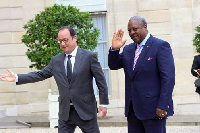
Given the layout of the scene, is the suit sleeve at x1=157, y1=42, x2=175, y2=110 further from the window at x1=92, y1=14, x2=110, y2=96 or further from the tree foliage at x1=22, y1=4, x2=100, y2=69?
the window at x1=92, y1=14, x2=110, y2=96

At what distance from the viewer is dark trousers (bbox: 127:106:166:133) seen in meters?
5.95

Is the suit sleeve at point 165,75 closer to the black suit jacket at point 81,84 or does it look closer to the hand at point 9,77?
the black suit jacket at point 81,84

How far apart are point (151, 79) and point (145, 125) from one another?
20.1 inches

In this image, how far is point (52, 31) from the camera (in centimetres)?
1299

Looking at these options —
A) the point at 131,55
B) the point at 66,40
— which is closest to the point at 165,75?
the point at 131,55

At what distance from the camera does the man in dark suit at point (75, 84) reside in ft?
21.8

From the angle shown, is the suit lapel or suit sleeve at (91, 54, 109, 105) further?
suit sleeve at (91, 54, 109, 105)

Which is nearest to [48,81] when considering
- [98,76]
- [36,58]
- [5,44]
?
[5,44]

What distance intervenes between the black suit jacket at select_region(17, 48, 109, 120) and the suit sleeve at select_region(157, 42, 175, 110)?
1006 millimetres

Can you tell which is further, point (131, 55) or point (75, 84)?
point (75, 84)

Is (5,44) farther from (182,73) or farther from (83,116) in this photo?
(83,116)

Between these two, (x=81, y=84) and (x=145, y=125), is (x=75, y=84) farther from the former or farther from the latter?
(x=145, y=125)

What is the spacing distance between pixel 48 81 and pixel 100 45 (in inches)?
74.1

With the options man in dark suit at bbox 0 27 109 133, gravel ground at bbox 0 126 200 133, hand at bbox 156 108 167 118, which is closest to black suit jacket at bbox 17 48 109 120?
man in dark suit at bbox 0 27 109 133
